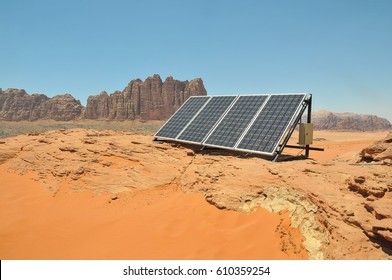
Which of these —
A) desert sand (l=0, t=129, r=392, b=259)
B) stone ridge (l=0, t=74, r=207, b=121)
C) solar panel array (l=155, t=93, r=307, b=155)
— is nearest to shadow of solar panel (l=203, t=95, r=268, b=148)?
solar panel array (l=155, t=93, r=307, b=155)

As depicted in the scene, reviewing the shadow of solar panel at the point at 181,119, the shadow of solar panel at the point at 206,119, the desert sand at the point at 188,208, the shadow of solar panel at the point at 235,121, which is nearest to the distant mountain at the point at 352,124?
the shadow of solar panel at the point at 181,119

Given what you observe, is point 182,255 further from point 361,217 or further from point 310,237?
point 361,217

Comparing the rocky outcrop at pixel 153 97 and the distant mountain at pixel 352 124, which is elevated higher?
the rocky outcrop at pixel 153 97

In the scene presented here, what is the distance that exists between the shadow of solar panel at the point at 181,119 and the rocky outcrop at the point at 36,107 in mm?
115241

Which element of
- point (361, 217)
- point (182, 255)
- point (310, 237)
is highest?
point (361, 217)

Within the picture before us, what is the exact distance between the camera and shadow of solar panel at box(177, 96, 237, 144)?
11.6 m

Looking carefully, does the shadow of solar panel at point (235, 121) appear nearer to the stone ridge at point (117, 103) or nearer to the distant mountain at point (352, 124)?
the distant mountain at point (352, 124)

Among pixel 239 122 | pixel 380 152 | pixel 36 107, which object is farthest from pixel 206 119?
pixel 36 107

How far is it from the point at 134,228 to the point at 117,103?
359ft

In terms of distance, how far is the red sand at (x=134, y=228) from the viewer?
541cm

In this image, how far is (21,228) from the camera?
6367mm

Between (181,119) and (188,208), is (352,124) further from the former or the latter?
(188,208)

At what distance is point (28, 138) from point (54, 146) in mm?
2961
